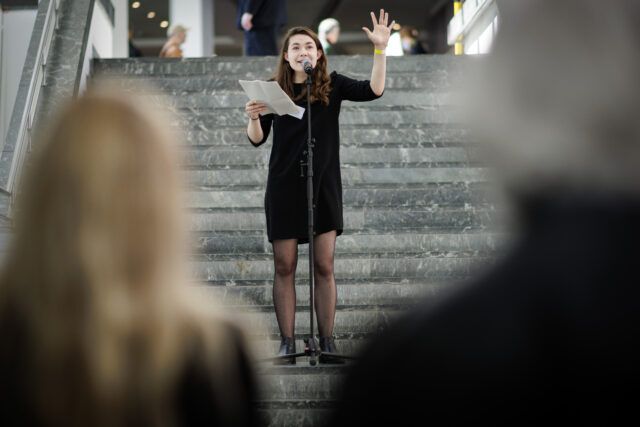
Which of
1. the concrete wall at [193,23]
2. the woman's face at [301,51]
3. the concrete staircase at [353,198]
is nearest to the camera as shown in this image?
the woman's face at [301,51]

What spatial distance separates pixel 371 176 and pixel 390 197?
330mm

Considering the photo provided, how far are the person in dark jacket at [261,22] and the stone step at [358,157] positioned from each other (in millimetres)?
2251

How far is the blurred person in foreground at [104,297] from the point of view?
56.8 inches

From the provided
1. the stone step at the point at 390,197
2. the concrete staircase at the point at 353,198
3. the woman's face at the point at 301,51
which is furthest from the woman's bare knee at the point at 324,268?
the stone step at the point at 390,197

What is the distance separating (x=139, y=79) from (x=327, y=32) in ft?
13.4

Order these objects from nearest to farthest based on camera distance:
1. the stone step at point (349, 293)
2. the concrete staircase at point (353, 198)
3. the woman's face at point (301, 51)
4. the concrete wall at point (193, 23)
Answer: the woman's face at point (301, 51) → the concrete staircase at point (353, 198) → the stone step at point (349, 293) → the concrete wall at point (193, 23)

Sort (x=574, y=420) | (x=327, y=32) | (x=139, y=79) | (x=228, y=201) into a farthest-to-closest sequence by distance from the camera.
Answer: (x=327, y=32) → (x=139, y=79) → (x=228, y=201) → (x=574, y=420)

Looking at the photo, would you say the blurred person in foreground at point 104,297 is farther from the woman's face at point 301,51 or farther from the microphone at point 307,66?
the woman's face at point 301,51

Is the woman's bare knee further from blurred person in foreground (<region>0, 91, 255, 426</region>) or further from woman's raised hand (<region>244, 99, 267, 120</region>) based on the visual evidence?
blurred person in foreground (<region>0, 91, 255, 426</region>)

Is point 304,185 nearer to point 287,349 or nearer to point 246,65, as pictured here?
point 287,349

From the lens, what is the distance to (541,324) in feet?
3.97

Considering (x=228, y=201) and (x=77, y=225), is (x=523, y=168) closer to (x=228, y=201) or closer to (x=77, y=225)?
(x=77, y=225)

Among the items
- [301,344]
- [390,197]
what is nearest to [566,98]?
[301,344]

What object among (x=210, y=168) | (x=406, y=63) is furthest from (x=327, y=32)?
(x=210, y=168)
